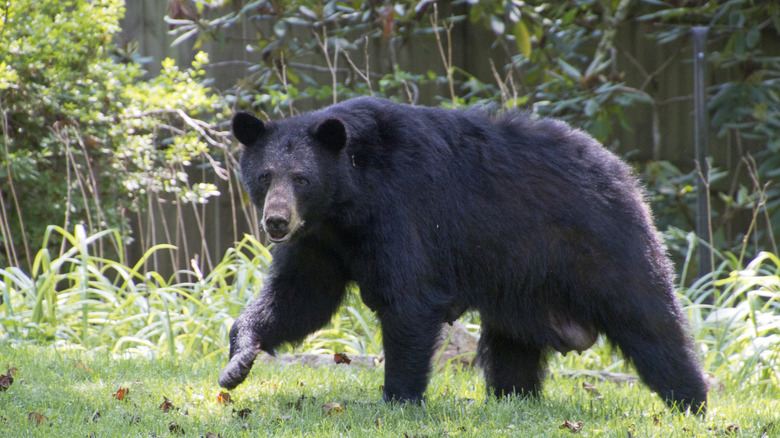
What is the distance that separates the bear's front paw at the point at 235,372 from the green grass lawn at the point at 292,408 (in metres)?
0.11

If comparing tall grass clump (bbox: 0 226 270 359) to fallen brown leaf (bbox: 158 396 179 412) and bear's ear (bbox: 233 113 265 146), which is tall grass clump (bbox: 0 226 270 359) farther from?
bear's ear (bbox: 233 113 265 146)

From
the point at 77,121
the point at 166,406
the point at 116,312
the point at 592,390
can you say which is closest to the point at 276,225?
the point at 166,406

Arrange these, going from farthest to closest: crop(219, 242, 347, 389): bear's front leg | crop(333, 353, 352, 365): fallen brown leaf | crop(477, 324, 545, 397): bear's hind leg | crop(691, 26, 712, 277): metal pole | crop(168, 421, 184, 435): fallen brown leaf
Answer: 1. crop(691, 26, 712, 277): metal pole
2. crop(333, 353, 352, 365): fallen brown leaf
3. crop(477, 324, 545, 397): bear's hind leg
4. crop(219, 242, 347, 389): bear's front leg
5. crop(168, 421, 184, 435): fallen brown leaf

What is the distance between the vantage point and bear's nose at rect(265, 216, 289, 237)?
12.4ft

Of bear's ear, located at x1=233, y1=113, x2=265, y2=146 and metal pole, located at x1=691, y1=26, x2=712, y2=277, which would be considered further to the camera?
metal pole, located at x1=691, y1=26, x2=712, y2=277

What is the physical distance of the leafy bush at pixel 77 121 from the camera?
6328 mm

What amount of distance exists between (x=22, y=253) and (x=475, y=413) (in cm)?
471

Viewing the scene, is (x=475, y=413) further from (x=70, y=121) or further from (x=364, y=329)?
(x=70, y=121)

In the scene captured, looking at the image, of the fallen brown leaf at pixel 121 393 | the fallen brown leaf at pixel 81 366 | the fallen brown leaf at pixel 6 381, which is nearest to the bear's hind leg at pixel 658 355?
the fallen brown leaf at pixel 121 393

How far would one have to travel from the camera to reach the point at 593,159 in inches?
178

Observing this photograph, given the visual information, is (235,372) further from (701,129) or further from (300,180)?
(701,129)

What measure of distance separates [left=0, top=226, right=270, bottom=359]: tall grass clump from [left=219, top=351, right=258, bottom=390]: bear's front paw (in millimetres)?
1330

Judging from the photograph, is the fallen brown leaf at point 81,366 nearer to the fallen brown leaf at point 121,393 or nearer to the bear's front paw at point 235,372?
the fallen brown leaf at point 121,393

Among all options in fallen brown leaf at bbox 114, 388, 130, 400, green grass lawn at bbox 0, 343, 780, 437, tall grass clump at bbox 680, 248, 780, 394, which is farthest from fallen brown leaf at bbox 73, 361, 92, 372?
tall grass clump at bbox 680, 248, 780, 394
